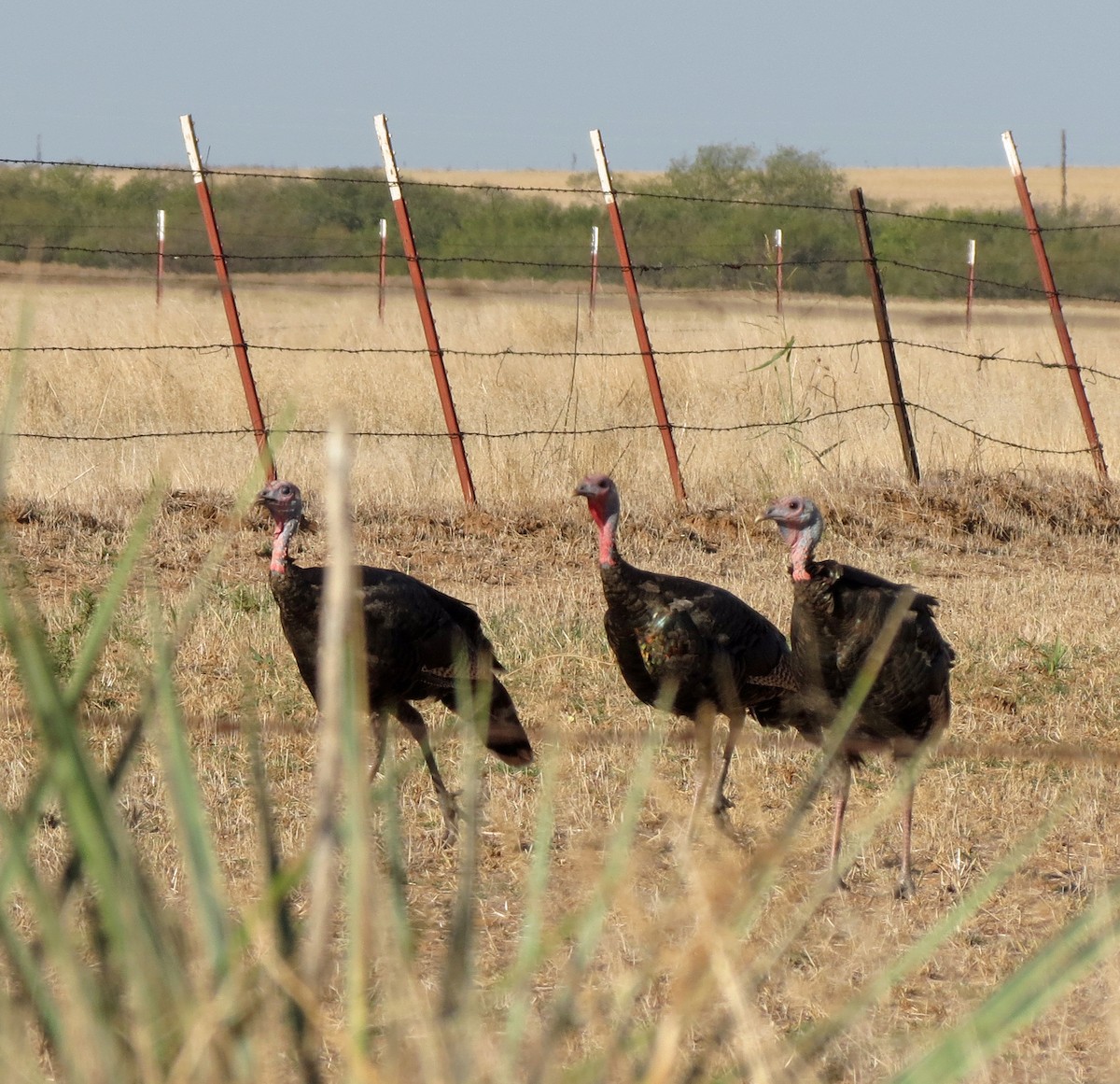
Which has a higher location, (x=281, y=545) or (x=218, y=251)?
(x=218, y=251)

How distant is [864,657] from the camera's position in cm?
450

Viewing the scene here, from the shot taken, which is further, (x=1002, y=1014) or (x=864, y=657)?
(x=864, y=657)

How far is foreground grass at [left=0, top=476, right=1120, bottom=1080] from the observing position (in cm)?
98

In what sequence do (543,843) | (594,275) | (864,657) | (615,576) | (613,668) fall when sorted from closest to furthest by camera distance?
(543,843) → (864,657) → (615,576) → (613,668) → (594,275)

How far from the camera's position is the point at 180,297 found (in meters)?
23.1

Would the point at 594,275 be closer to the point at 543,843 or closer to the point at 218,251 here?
the point at 218,251

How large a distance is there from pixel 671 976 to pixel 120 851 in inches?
112

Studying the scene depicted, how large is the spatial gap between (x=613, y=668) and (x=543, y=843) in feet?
17.4

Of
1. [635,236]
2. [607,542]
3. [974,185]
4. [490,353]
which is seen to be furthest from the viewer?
[974,185]

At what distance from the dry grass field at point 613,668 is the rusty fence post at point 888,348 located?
9.3 inches

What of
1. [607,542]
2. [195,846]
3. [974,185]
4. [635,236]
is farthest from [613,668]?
[974,185]

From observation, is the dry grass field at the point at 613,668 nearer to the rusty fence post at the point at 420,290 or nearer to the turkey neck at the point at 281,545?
the rusty fence post at the point at 420,290

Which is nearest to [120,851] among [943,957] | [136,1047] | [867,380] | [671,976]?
[136,1047]

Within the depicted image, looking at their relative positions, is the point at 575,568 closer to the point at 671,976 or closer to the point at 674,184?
the point at 671,976
